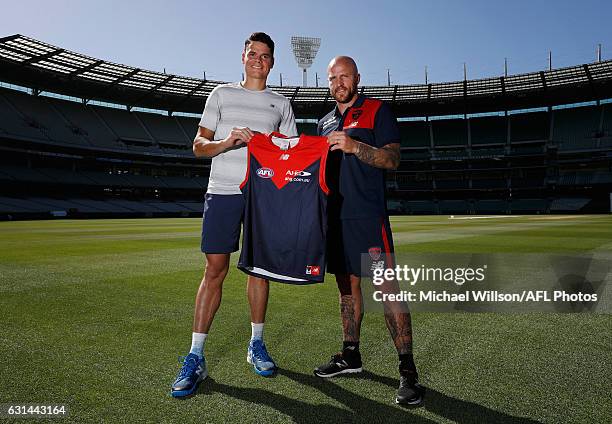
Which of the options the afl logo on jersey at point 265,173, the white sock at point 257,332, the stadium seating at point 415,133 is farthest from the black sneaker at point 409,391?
Answer: the stadium seating at point 415,133

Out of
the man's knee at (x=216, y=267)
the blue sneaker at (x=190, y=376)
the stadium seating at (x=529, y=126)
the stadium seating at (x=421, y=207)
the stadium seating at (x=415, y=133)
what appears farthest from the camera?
the stadium seating at (x=415, y=133)

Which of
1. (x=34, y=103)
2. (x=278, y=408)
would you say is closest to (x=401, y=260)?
(x=278, y=408)

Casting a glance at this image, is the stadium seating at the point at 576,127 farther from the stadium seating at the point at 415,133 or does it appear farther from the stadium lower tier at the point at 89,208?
the stadium lower tier at the point at 89,208

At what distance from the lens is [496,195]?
59406 mm

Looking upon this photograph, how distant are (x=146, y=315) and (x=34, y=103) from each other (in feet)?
186

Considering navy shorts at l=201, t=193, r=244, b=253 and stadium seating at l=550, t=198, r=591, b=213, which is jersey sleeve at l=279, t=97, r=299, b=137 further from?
stadium seating at l=550, t=198, r=591, b=213

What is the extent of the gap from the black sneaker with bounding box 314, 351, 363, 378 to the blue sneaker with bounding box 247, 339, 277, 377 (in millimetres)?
338

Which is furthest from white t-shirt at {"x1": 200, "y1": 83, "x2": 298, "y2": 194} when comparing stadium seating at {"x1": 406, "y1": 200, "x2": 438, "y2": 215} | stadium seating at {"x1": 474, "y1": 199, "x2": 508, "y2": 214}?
stadium seating at {"x1": 474, "y1": 199, "x2": 508, "y2": 214}

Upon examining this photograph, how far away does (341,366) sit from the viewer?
3.12m

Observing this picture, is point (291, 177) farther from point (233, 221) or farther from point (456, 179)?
point (456, 179)

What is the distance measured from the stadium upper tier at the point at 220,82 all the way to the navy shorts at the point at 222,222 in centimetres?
4487

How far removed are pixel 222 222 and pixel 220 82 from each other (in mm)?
54174

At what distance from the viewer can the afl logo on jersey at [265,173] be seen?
338 centimetres

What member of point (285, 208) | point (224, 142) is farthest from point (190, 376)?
point (224, 142)
